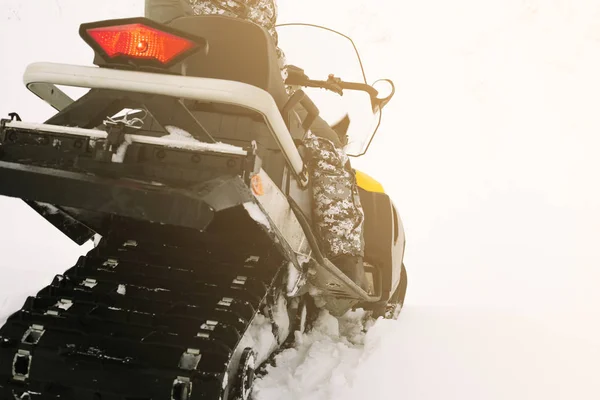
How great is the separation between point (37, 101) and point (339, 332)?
193 inches

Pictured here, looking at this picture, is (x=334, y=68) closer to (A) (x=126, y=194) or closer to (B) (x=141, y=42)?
(B) (x=141, y=42)

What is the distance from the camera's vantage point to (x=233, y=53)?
5.76 feet

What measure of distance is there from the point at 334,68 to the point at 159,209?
2.05 metres

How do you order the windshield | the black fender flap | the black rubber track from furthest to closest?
the windshield → the black rubber track → the black fender flap

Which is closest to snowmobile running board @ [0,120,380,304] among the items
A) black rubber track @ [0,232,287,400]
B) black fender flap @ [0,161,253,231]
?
black fender flap @ [0,161,253,231]

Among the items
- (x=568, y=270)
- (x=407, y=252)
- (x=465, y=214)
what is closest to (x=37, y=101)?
(x=407, y=252)

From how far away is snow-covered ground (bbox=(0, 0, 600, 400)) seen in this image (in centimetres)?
230

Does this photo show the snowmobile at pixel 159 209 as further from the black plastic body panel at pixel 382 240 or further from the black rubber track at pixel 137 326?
the black plastic body panel at pixel 382 240

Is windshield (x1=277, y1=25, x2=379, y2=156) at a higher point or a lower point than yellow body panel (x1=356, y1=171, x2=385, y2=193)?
higher

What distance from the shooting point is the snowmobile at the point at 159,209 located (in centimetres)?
124

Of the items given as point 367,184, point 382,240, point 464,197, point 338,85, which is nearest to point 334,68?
point 338,85

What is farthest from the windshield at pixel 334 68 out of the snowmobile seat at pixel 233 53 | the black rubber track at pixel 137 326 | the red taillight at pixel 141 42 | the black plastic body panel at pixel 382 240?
the red taillight at pixel 141 42

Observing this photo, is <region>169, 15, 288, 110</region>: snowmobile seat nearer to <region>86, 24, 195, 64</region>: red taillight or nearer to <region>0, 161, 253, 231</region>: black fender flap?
<region>86, 24, 195, 64</region>: red taillight

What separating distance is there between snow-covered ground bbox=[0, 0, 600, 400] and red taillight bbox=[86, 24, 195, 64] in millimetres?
1311
